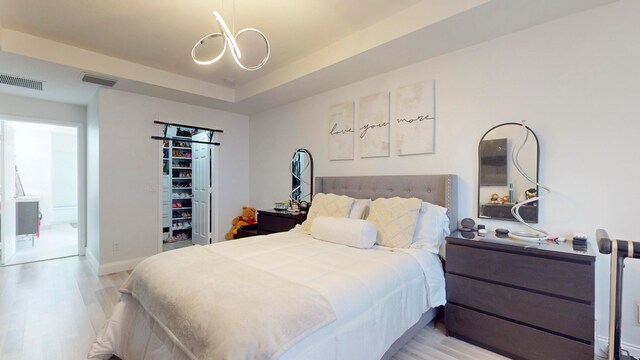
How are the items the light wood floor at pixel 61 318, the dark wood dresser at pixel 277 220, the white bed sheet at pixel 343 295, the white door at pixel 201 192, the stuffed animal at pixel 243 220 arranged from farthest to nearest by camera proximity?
the white door at pixel 201 192 < the stuffed animal at pixel 243 220 < the dark wood dresser at pixel 277 220 < the light wood floor at pixel 61 318 < the white bed sheet at pixel 343 295

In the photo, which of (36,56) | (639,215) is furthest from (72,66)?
(639,215)

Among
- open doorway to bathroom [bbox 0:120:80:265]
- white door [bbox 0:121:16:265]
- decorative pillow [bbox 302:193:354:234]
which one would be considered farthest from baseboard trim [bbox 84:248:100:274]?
decorative pillow [bbox 302:193:354:234]

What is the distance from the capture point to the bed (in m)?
1.15

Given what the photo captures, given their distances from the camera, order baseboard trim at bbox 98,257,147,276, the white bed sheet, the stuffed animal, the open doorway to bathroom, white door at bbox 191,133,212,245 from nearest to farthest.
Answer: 1. the white bed sheet
2. baseboard trim at bbox 98,257,147,276
3. the open doorway to bathroom
4. the stuffed animal
5. white door at bbox 191,133,212,245

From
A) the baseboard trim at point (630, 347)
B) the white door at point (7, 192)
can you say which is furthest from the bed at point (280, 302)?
the white door at point (7, 192)

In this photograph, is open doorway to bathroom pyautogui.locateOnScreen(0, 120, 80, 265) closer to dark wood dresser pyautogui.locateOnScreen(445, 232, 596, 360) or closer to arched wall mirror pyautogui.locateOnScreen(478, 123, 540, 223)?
dark wood dresser pyautogui.locateOnScreen(445, 232, 596, 360)

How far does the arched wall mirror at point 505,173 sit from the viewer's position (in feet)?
7.09

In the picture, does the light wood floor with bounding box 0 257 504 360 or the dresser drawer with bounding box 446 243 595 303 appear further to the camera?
the light wood floor with bounding box 0 257 504 360

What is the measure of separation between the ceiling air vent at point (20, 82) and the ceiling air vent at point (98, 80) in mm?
678

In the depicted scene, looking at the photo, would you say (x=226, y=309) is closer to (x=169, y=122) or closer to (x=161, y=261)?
(x=161, y=261)

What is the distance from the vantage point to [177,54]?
10.1 feet

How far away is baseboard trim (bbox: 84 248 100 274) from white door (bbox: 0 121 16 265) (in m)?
0.88

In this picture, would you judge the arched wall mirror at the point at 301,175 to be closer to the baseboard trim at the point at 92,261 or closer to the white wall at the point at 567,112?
the white wall at the point at 567,112

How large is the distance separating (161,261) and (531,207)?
8.80ft
